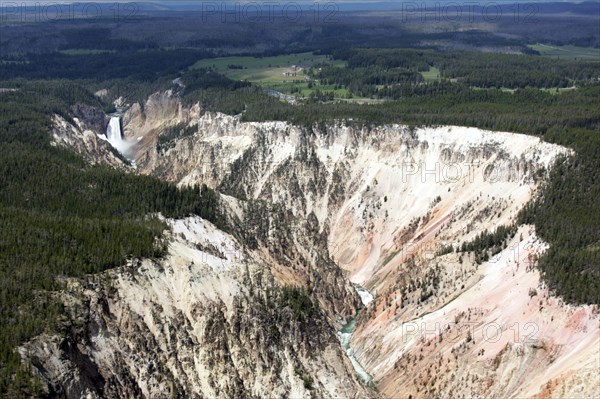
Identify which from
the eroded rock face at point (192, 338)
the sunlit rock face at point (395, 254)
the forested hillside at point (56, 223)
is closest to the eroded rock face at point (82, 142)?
the sunlit rock face at point (395, 254)

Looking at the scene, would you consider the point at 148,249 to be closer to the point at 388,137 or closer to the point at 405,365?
the point at 405,365

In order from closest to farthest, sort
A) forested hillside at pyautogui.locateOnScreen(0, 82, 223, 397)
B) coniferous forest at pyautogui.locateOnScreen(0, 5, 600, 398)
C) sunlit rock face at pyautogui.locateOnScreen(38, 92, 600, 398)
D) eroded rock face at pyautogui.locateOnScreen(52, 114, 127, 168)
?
forested hillside at pyautogui.locateOnScreen(0, 82, 223, 397) < coniferous forest at pyautogui.locateOnScreen(0, 5, 600, 398) < sunlit rock face at pyautogui.locateOnScreen(38, 92, 600, 398) < eroded rock face at pyautogui.locateOnScreen(52, 114, 127, 168)

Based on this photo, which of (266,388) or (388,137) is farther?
(388,137)

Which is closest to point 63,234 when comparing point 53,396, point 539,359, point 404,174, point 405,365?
point 53,396

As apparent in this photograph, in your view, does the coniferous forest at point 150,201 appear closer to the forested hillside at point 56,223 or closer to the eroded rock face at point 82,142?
the forested hillside at point 56,223

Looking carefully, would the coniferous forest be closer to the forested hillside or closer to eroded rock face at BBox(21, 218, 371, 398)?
the forested hillside

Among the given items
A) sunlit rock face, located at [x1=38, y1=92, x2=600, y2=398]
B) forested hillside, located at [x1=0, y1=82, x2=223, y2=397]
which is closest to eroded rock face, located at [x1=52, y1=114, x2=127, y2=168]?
sunlit rock face, located at [x1=38, y1=92, x2=600, y2=398]

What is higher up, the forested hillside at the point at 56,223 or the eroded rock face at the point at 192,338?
the forested hillside at the point at 56,223

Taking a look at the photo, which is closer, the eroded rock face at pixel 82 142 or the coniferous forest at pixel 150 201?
the coniferous forest at pixel 150 201

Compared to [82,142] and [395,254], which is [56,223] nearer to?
[395,254]
